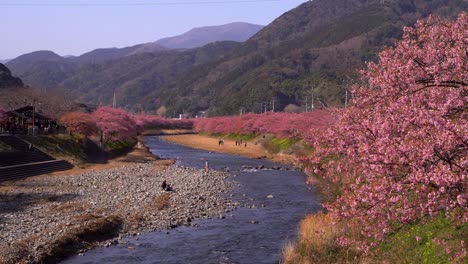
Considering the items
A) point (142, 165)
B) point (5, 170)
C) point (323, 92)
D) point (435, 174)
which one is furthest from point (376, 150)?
point (323, 92)

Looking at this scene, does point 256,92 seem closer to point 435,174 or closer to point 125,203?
point 125,203

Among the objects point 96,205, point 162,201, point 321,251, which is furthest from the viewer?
point 162,201

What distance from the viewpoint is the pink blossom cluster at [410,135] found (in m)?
8.60

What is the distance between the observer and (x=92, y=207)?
1161 inches

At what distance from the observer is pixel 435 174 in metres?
8.23

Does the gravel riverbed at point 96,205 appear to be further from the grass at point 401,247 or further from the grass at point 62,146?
the grass at point 401,247

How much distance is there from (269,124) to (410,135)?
91.2m

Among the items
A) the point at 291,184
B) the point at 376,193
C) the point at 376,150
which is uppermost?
the point at 376,150

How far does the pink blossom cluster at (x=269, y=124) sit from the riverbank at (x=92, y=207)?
2176cm

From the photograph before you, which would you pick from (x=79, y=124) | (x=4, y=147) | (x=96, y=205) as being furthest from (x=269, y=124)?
(x=96, y=205)

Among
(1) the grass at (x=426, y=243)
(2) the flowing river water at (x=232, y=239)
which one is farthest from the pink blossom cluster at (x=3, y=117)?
(1) the grass at (x=426, y=243)

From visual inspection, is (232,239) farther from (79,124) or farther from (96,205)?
(79,124)

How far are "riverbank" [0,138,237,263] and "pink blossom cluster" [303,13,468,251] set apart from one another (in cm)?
1360

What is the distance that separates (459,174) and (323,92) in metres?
143
